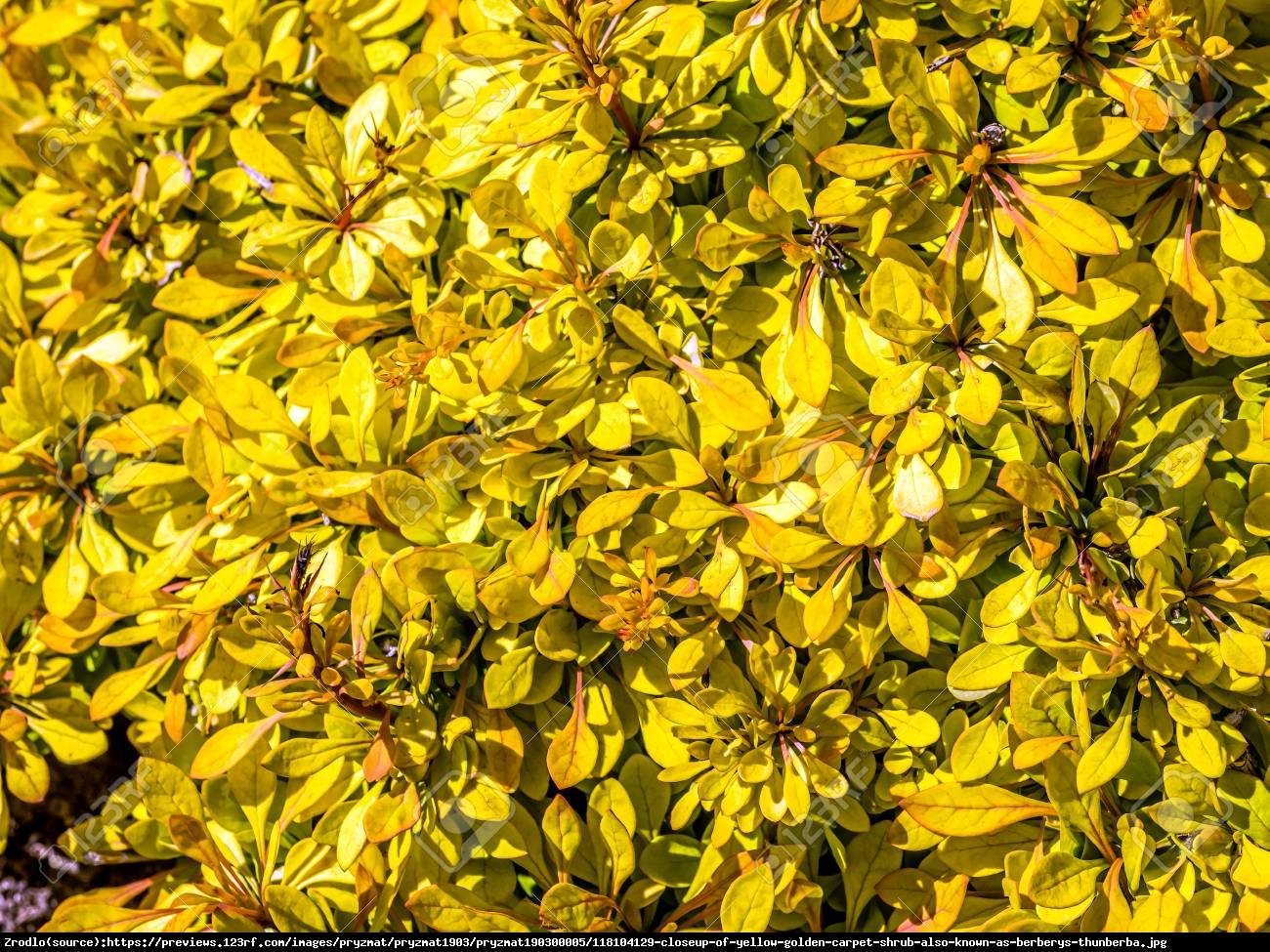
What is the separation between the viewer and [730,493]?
123 cm

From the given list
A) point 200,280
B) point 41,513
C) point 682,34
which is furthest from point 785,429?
point 41,513

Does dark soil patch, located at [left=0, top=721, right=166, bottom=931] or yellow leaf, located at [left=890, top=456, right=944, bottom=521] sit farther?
dark soil patch, located at [left=0, top=721, right=166, bottom=931]

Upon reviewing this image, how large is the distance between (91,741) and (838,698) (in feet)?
3.39

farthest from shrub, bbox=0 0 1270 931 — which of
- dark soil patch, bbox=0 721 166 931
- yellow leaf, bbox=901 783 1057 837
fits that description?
dark soil patch, bbox=0 721 166 931

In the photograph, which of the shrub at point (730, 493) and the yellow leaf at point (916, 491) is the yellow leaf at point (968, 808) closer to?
the shrub at point (730, 493)

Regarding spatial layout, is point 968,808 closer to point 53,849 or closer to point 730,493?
point 730,493

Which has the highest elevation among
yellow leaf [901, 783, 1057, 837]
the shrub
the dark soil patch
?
the shrub

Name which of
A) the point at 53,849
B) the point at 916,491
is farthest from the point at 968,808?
the point at 53,849

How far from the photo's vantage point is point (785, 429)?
1.22 metres

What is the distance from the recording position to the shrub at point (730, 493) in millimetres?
1151

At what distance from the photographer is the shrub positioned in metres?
1.15

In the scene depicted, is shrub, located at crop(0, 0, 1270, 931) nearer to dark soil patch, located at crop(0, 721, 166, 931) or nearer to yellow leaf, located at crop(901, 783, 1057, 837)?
yellow leaf, located at crop(901, 783, 1057, 837)

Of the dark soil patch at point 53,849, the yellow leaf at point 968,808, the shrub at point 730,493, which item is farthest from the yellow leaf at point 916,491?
the dark soil patch at point 53,849

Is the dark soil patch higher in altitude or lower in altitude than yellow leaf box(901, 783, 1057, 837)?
lower
